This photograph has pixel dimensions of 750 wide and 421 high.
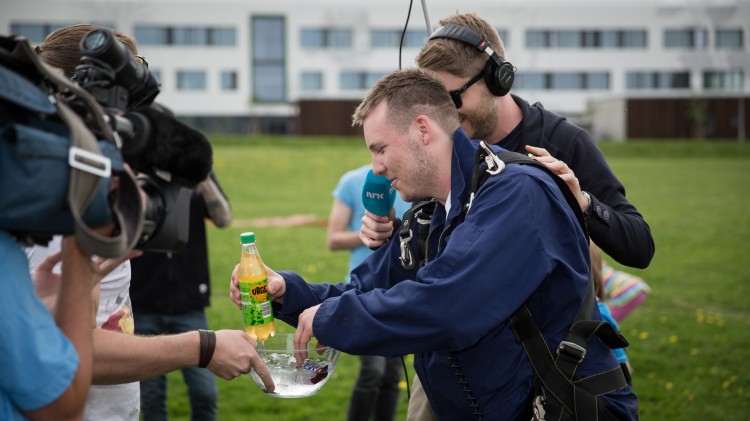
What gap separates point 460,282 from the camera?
3.04 meters

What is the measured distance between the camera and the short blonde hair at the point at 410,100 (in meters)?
3.65

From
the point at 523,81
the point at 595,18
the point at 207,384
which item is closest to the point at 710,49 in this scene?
the point at 595,18

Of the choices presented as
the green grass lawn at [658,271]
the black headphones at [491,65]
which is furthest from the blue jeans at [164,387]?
the black headphones at [491,65]

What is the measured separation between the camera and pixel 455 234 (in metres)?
3.22

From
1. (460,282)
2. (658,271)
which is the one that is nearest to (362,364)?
(460,282)

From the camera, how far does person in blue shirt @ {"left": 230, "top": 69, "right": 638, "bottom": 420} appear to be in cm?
307

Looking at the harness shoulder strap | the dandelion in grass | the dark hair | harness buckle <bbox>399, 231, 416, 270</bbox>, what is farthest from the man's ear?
the dandelion in grass

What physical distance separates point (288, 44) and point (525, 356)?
8169 centimetres

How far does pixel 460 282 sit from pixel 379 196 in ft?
4.84

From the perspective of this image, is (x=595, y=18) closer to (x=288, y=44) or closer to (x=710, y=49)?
(x=710, y=49)

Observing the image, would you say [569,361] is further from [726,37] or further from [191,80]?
[726,37]

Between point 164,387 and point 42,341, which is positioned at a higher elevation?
point 42,341

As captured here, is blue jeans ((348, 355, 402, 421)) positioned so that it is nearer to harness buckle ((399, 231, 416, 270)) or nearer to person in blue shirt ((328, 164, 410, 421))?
person in blue shirt ((328, 164, 410, 421))

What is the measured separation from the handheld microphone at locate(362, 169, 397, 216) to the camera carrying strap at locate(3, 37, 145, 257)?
2117mm
